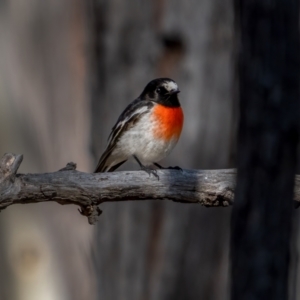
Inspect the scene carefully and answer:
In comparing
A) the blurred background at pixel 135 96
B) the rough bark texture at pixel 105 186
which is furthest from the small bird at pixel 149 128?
the rough bark texture at pixel 105 186

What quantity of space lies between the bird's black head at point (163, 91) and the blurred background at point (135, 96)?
1.59 feet

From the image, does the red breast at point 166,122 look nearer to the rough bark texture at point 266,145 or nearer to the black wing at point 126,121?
the black wing at point 126,121

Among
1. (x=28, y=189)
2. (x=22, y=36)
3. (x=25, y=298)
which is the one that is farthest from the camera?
(x=25, y=298)

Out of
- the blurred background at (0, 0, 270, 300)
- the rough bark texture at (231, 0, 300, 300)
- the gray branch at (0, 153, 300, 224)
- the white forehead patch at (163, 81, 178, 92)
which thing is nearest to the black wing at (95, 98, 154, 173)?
the white forehead patch at (163, 81, 178, 92)

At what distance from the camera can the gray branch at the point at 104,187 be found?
4.06 m

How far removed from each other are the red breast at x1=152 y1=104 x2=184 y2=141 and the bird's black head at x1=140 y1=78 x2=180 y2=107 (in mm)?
68

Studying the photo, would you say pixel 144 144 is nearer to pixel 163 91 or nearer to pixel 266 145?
pixel 163 91

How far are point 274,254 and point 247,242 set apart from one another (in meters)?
0.09

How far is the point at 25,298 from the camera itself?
24.8 feet

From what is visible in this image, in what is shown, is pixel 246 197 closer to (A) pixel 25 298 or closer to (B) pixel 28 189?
(B) pixel 28 189

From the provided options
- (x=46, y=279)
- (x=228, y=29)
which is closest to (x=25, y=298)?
(x=46, y=279)

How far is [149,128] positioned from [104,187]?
1.32 meters

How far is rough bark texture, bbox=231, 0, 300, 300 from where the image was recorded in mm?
2287

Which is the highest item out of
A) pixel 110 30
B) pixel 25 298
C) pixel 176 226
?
pixel 110 30
